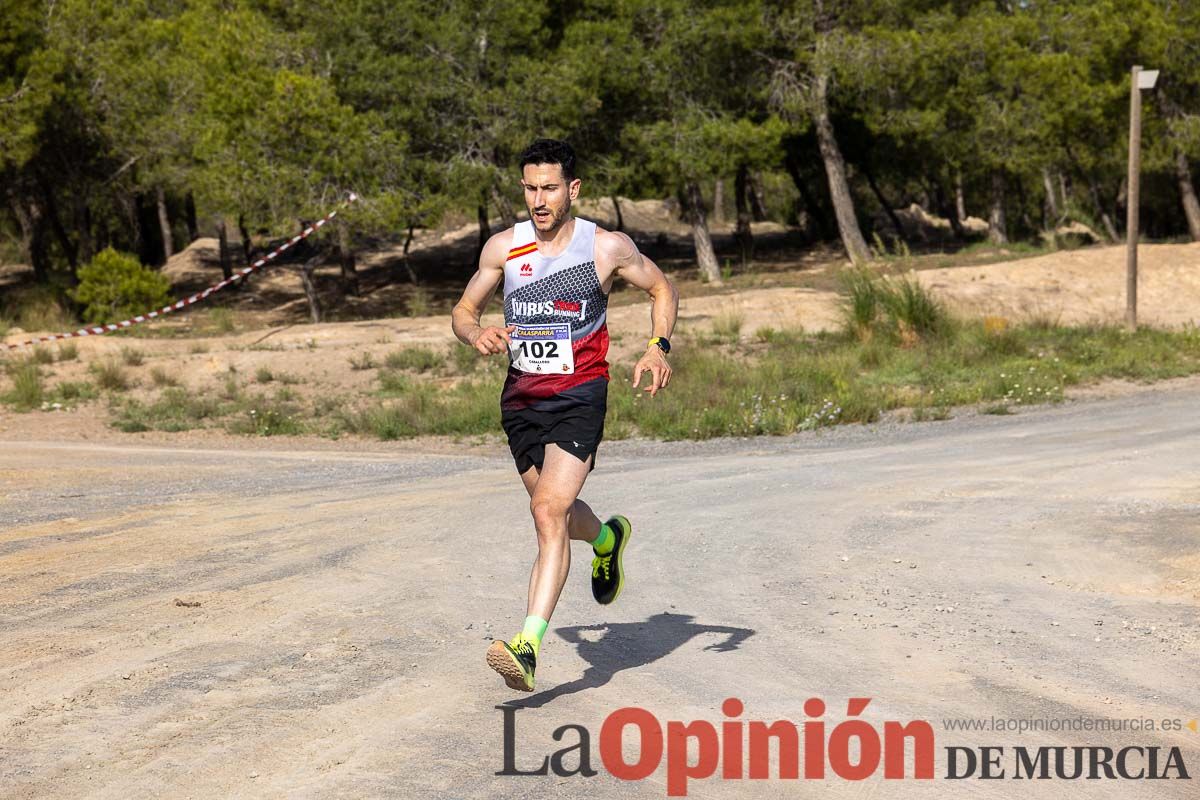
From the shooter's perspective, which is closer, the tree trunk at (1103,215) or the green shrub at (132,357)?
the green shrub at (132,357)

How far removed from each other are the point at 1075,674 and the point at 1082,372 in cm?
1527

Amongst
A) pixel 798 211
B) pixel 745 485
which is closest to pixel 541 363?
pixel 745 485

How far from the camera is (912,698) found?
18.3 feet

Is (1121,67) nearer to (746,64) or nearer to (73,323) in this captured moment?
(746,64)

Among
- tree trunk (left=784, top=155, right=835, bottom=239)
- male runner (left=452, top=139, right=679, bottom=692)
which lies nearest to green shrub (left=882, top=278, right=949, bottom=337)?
male runner (left=452, top=139, right=679, bottom=692)

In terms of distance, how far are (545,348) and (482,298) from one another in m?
0.51

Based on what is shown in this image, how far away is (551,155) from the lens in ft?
18.8

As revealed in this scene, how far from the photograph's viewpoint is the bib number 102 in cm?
576

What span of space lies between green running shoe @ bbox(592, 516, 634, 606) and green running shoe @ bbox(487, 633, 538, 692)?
105 cm

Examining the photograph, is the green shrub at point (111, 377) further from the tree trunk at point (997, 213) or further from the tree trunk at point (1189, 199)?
the tree trunk at point (1189, 199)

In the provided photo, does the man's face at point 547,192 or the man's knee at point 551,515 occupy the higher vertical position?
the man's face at point 547,192

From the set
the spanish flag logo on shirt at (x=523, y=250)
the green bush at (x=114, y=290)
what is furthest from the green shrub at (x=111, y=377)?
the spanish flag logo on shirt at (x=523, y=250)

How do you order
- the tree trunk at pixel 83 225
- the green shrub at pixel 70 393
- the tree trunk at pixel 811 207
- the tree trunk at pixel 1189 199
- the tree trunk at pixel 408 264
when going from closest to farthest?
the green shrub at pixel 70 393 → the tree trunk at pixel 83 225 → the tree trunk at pixel 408 264 → the tree trunk at pixel 1189 199 → the tree trunk at pixel 811 207

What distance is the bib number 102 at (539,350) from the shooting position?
5.76 m
